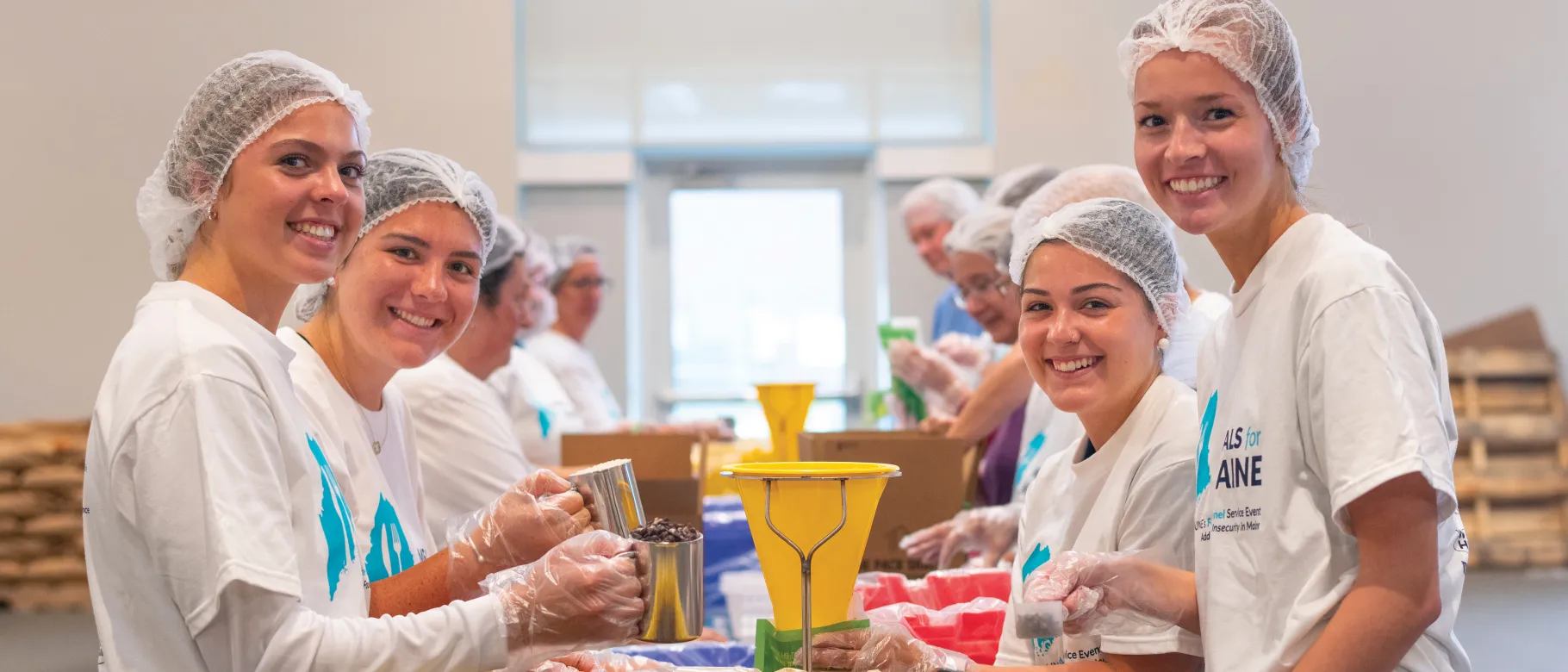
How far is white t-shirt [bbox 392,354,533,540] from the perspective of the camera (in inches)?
111

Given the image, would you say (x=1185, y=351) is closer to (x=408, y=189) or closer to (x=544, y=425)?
(x=408, y=189)

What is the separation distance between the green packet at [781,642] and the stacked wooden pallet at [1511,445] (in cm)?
534

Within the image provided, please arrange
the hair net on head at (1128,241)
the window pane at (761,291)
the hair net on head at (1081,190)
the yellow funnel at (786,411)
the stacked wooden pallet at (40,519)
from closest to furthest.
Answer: the hair net on head at (1128,241) < the hair net on head at (1081,190) < the yellow funnel at (786,411) < the stacked wooden pallet at (40,519) < the window pane at (761,291)

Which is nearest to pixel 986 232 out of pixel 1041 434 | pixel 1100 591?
pixel 1041 434

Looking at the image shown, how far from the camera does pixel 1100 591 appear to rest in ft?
5.24

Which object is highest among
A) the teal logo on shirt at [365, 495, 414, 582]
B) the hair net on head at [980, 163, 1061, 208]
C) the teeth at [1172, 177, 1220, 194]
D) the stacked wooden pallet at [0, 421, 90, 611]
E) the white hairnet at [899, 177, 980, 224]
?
the white hairnet at [899, 177, 980, 224]

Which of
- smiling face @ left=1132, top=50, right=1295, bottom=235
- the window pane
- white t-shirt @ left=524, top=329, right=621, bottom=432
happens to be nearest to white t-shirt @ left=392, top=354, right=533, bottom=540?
smiling face @ left=1132, top=50, right=1295, bottom=235

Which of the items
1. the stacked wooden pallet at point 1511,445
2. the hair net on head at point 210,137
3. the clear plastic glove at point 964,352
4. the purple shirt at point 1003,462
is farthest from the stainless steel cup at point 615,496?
the stacked wooden pallet at point 1511,445

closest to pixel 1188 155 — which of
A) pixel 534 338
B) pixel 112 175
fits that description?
pixel 534 338

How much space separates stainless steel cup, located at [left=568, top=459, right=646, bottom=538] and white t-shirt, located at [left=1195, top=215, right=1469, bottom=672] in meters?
0.80

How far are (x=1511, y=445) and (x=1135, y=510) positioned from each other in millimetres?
5275

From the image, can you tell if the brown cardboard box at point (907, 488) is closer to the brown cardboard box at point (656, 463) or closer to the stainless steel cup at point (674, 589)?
the brown cardboard box at point (656, 463)

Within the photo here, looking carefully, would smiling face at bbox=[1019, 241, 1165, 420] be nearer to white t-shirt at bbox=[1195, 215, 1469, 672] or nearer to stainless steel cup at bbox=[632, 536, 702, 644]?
white t-shirt at bbox=[1195, 215, 1469, 672]

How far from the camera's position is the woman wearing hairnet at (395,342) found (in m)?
1.89
